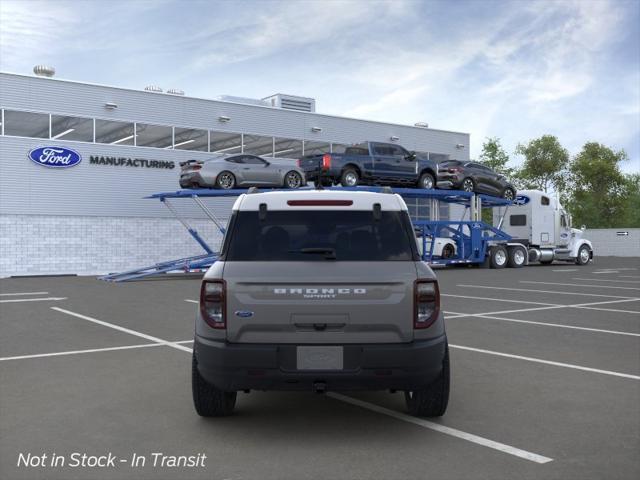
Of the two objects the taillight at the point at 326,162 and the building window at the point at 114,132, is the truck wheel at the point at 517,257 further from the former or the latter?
the building window at the point at 114,132

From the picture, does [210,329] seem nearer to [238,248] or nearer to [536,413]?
[238,248]

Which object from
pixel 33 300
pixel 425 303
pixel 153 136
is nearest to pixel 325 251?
pixel 425 303

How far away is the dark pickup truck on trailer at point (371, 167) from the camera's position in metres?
24.0

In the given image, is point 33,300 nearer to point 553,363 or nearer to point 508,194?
point 553,363

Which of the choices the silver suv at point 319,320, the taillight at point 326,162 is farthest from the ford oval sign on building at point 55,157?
the silver suv at point 319,320

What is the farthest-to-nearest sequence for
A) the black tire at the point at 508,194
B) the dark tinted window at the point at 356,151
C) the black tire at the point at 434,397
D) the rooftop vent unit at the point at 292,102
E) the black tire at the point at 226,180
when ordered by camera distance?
the rooftop vent unit at the point at 292,102 < the black tire at the point at 508,194 < the dark tinted window at the point at 356,151 < the black tire at the point at 226,180 < the black tire at the point at 434,397

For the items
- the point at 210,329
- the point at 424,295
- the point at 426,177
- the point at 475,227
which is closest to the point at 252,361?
the point at 210,329

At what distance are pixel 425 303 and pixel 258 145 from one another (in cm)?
2890

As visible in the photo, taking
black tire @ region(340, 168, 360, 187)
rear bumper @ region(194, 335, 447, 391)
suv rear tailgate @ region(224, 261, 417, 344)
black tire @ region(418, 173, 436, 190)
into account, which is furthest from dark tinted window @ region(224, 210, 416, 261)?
black tire @ region(418, 173, 436, 190)

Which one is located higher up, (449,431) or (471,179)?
(471,179)

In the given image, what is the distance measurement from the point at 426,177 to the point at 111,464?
77.9ft

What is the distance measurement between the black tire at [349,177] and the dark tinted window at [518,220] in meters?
10.8

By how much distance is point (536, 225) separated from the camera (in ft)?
103

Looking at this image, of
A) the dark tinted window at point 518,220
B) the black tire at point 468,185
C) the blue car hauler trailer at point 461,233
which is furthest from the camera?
the dark tinted window at point 518,220
